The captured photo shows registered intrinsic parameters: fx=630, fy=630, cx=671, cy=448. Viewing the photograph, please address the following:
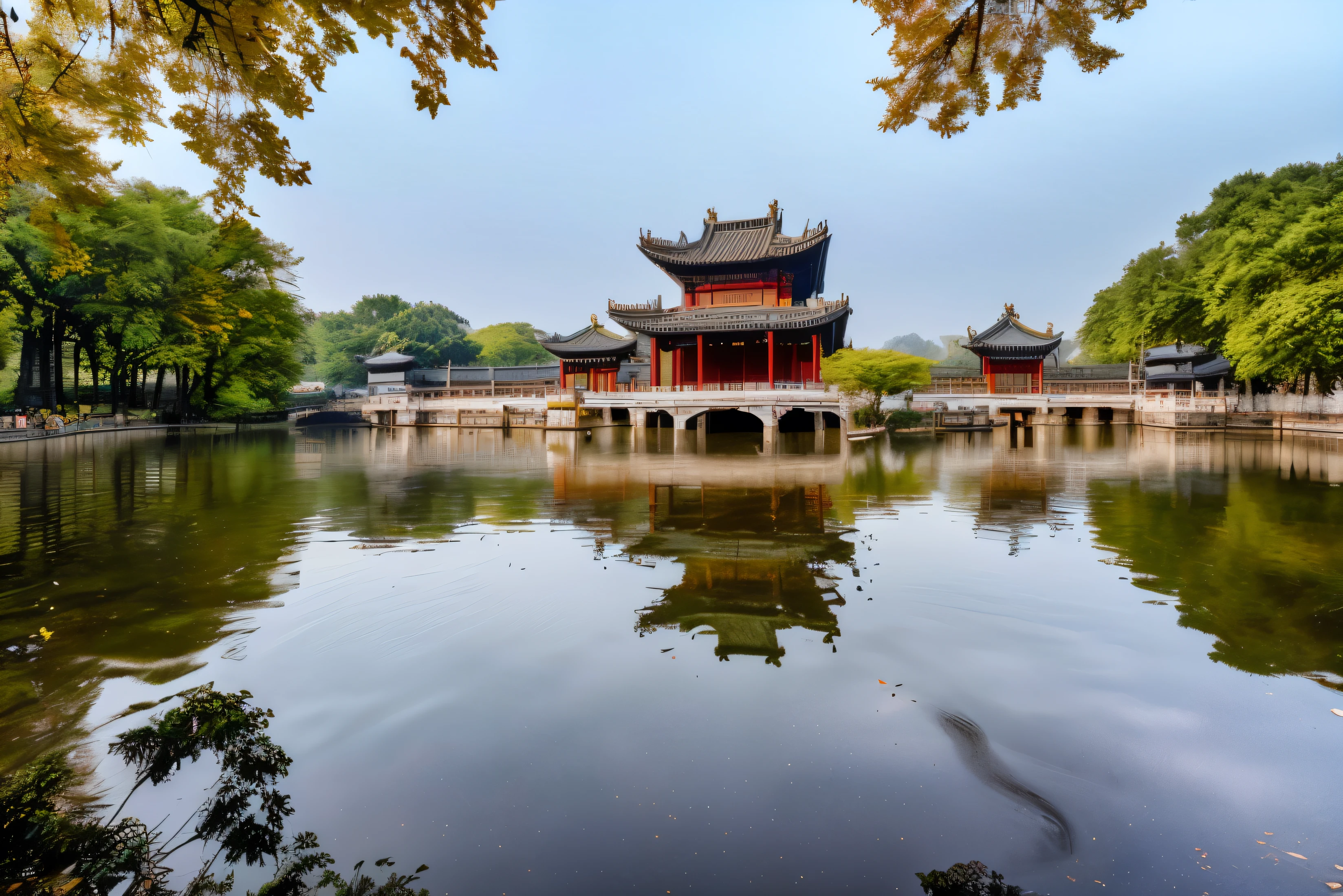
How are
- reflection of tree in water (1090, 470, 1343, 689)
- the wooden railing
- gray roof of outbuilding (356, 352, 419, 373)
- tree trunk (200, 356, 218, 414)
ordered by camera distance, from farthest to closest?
1. gray roof of outbuilding (356, 352, 419, 373)
2. tree trunk (200, 356, 218, 414)
3. the wooden railing
4. reflection of tree in water (1090, 470, 1343, 689)

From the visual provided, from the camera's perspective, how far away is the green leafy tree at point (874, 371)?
2703 cm

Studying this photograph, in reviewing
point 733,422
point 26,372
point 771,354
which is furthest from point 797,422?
point 26,372

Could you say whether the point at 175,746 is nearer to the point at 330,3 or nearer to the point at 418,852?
the point at 418,852

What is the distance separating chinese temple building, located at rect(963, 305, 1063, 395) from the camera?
36.4 metres

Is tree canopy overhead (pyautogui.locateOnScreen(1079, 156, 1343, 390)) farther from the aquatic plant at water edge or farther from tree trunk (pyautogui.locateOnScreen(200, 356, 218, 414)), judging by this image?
tree trunk (pyautogui.locateOnScreen(200, 356, 218, 414))

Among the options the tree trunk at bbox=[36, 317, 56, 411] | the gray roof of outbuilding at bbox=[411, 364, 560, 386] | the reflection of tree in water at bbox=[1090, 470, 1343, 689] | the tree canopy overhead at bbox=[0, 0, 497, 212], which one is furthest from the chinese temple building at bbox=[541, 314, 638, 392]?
the tree canopy overhead at bbox=[0, 0, 497, 212]

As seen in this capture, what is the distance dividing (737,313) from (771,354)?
13.0 feet

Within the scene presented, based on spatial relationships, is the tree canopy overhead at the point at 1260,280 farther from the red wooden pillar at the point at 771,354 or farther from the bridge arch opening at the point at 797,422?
the red wooden pillar at the point at 771,354

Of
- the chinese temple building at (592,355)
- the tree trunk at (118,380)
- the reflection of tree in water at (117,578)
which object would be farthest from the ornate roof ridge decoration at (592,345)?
the reflection of tree in water at (117,578)

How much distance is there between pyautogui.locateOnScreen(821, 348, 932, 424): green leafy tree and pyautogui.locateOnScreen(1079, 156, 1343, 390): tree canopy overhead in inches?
572

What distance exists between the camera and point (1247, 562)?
23.0ft

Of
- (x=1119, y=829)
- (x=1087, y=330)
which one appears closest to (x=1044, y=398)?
(x=1087, y=330)

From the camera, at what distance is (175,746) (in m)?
3.40

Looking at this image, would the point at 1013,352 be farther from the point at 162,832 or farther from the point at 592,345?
the point at 162,832
